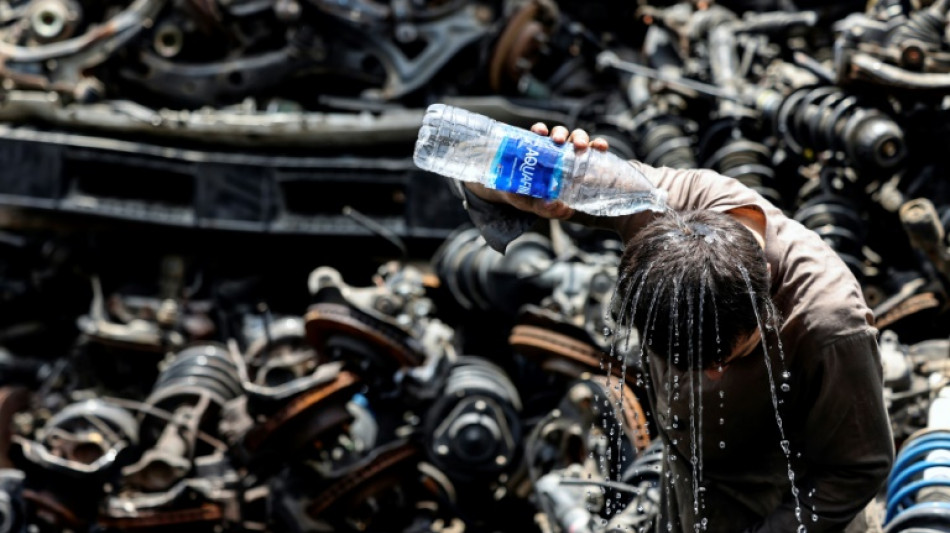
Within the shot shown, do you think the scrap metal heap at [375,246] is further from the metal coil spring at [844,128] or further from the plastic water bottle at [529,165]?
the plastic water bottle at [529,165]

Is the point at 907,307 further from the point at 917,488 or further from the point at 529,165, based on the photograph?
the point at 529,165

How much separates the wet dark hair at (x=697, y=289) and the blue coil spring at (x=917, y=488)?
77cm

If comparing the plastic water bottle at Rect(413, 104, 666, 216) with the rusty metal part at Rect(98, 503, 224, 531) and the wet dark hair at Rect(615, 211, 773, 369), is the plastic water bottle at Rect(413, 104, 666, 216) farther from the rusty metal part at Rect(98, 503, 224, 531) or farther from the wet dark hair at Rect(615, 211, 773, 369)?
the rusty metal part at Rect(98, 503, 224, 531)

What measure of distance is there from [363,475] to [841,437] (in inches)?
99.4

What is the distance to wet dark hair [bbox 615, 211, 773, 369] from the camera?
7.18 ft

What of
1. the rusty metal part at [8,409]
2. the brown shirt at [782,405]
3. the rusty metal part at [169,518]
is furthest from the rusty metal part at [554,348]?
the rusty metal part at [8,409]

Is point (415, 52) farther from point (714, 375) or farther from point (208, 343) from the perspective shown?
point (714, 375)

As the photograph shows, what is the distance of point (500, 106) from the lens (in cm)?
568

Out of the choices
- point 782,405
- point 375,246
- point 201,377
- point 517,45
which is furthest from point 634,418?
point 517,45

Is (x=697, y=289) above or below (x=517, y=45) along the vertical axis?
above

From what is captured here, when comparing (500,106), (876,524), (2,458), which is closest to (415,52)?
(500,106)

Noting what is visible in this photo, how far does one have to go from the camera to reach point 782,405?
242cm

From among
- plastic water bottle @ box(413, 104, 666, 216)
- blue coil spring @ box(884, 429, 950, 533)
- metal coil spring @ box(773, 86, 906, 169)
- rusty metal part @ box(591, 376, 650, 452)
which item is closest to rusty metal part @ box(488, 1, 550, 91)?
metal coil spring @ box(773, 86, 906, 169)

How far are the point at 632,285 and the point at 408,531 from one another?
2.57m
